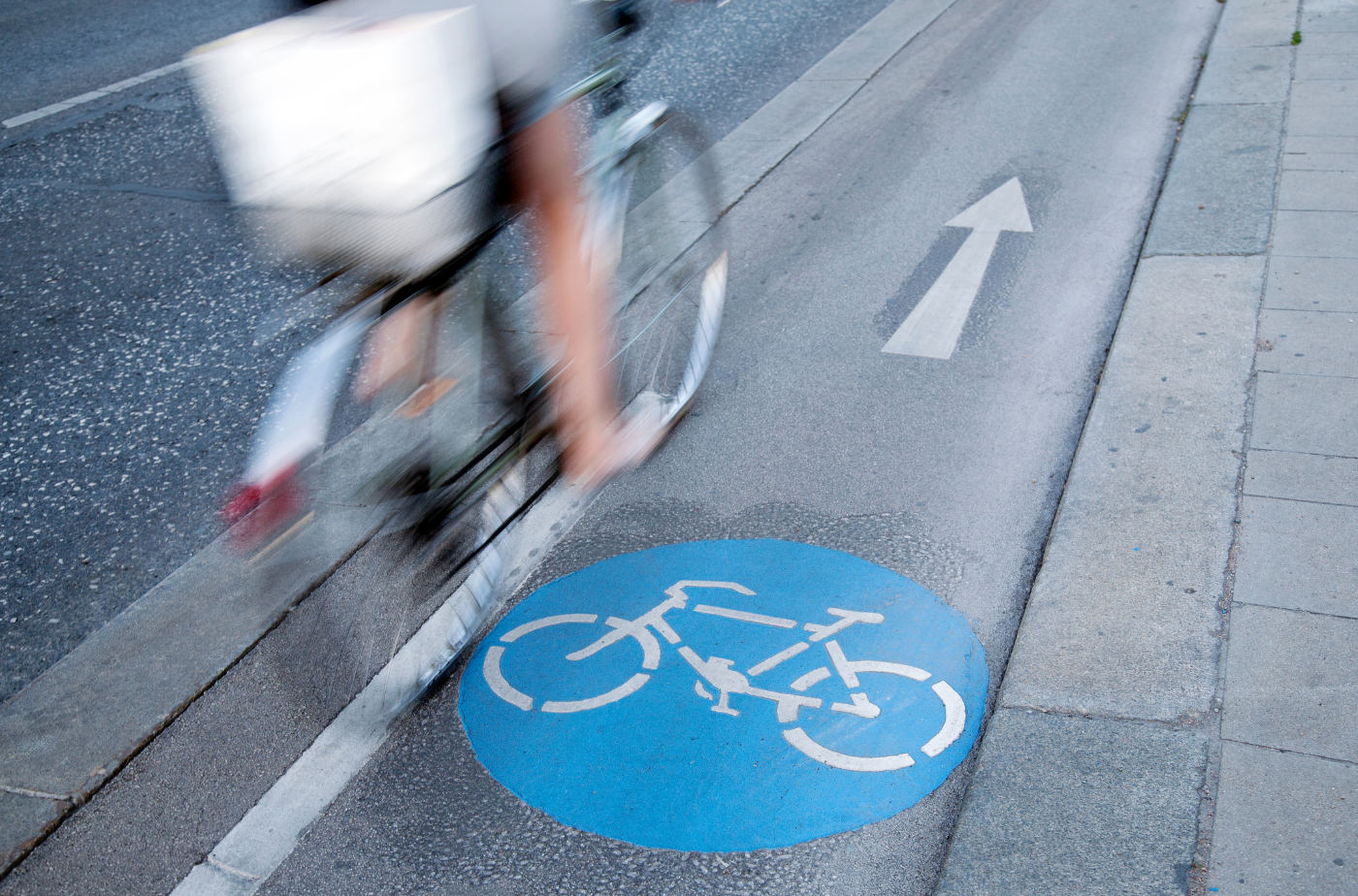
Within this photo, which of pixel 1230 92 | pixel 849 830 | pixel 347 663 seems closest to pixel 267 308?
pixel 347 663

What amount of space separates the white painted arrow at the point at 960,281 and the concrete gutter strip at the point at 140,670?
191cm

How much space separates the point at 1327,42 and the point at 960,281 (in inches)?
201

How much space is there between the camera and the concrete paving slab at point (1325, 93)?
711 centimetres

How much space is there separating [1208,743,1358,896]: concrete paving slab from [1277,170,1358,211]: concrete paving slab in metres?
4.10

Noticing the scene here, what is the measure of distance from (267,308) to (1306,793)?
5.14 meters

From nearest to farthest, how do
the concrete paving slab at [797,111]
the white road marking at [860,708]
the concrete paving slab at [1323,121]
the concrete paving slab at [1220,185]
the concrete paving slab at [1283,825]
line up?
1. the concrete paving slab at [1283,825]
2. the white road marking at [860,708]
3. the concrete paving slab at [1220,185]
4. the concrete paving slab at [1323,121]
5. the concrete paving slab at [797,111]

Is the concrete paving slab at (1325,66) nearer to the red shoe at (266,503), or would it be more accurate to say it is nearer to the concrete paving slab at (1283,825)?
the concrete paving slab at (1283,825)

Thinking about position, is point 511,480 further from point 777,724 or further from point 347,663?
point 777,724

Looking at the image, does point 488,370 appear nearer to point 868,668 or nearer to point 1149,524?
point 868,668

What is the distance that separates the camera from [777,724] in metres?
3.03

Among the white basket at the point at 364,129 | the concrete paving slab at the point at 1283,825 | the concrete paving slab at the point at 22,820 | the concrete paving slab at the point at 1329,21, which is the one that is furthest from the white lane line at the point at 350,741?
the concrete paving slab at the point at 1329,21

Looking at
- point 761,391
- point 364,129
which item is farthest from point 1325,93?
point 364,129

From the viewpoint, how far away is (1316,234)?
5.45 metres

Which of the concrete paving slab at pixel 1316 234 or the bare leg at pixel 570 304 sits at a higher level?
the bare leg at pixel 570 304
